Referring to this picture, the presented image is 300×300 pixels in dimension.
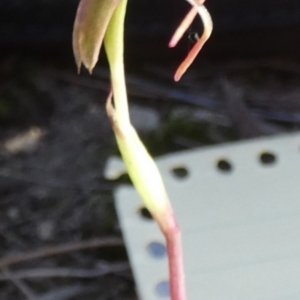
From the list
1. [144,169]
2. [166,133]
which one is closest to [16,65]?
[166,133]

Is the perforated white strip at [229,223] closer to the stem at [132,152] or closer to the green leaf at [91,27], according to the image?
the stem at [132,152]

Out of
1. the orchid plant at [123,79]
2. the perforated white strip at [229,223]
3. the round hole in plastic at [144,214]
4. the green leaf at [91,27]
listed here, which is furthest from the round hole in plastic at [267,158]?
the green leaf at [91,27]

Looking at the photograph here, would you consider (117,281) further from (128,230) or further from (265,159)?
(265,159)

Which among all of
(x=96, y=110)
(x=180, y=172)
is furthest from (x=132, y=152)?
(x=96, y=110)

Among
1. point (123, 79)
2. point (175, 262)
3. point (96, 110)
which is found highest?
point (123, 79)

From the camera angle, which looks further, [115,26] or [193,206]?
[193,206]

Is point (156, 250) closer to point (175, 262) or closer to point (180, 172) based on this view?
point (180, 172)
